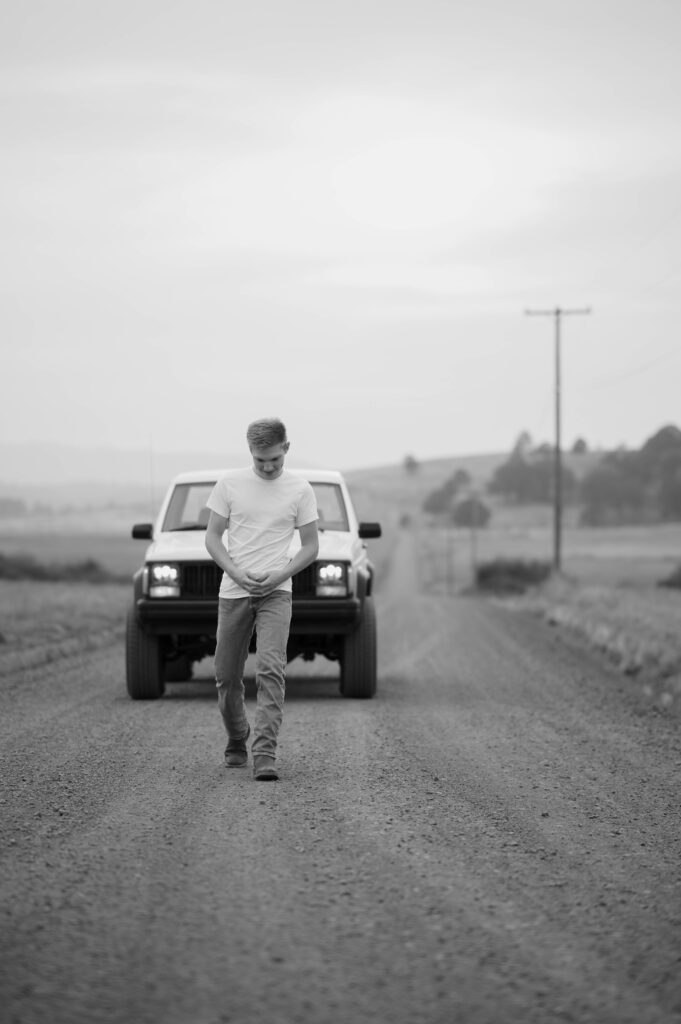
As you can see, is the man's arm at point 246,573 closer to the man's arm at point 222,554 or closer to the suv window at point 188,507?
the man's arm at point 222,554

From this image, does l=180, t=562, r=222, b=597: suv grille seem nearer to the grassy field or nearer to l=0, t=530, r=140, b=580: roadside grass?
the grassy field

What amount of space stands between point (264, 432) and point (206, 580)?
4629mm

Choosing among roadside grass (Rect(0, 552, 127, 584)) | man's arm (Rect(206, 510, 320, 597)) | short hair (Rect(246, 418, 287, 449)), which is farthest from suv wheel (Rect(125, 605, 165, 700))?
roadside grass (Rect(0, 552, 127, 584))

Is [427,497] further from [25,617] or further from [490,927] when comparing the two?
[490,927]

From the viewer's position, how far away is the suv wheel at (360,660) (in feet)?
41.0

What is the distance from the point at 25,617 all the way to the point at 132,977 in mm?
20650

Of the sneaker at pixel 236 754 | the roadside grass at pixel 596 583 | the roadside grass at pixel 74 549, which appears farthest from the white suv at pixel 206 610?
the roadside grass at pixel 74 549

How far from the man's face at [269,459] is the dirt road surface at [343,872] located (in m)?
1.74

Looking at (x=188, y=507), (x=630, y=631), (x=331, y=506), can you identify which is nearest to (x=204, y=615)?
(x=188, y=507)

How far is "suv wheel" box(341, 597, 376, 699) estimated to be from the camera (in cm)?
1251

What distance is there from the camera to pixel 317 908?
5.01 m

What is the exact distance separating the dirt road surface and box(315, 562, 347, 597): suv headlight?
1257mm

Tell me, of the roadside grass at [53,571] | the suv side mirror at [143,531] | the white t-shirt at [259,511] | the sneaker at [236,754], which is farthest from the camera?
the roadside grass at [53,571]

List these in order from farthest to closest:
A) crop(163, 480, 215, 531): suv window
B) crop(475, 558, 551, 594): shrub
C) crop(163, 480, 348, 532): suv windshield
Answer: crop(475, 558, 551, 594): shrub
crop(163, 480, 348, 532): suv windshield
crop(163, 480, 215, 531): suv window
